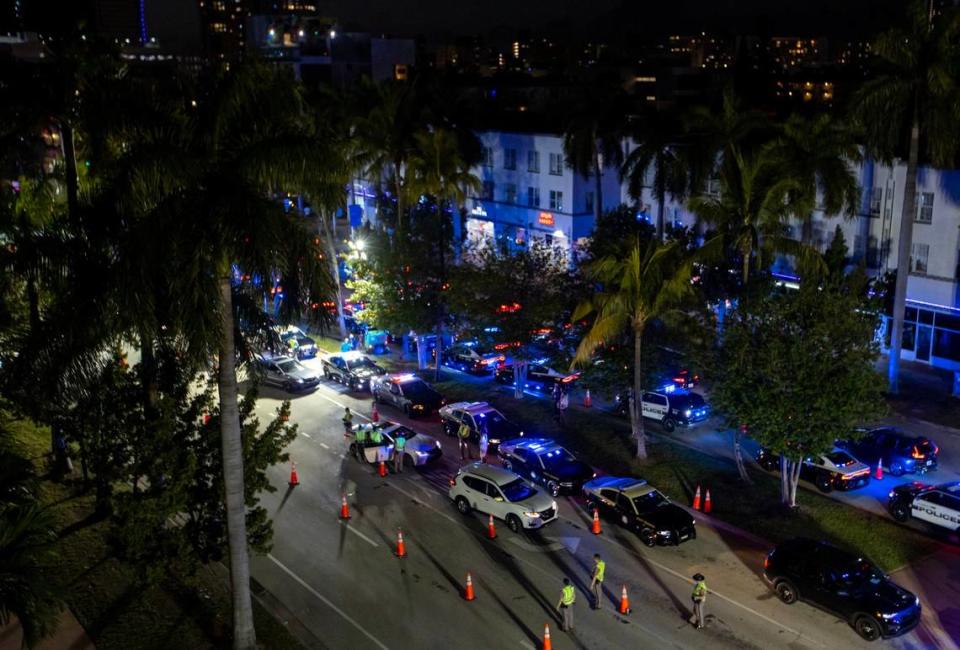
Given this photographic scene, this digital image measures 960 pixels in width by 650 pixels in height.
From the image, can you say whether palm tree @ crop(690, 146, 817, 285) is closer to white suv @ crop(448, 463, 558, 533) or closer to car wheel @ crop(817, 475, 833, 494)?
car wheel @ crop(817, 475, 833, 494)

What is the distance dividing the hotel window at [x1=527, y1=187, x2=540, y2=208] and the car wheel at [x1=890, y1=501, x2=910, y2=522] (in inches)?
1479

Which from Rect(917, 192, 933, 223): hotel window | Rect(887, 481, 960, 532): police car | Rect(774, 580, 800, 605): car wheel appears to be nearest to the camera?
Rect(774, 580, 800, 605): car wheel

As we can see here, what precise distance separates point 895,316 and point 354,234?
88.6ft

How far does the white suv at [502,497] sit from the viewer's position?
2592cm

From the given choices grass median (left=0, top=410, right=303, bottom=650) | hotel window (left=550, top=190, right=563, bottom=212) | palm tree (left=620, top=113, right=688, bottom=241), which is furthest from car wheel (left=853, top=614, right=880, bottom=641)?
hotel window (left=550, top=190, right=563, bottom=212)

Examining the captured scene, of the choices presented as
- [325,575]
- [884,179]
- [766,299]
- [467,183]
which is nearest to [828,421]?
[766,299]

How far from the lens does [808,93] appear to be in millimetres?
136250

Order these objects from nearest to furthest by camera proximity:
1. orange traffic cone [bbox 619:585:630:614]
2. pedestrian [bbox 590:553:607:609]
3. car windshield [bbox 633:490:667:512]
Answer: pedestrian [bbox 590:553:607:609]
orange traffic cone [bbox 619:585:630:614]
car windshield [bbox 633:490:667:512]

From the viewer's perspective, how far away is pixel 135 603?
69.6 ft

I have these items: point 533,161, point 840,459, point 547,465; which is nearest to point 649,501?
point 547,465

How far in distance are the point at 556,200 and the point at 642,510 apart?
1411 inches

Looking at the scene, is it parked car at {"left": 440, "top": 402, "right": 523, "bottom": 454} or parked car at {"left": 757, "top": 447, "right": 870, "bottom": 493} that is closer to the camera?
parked car at {"left": 757, "top": 447, "right": 870, "bottom": 493}

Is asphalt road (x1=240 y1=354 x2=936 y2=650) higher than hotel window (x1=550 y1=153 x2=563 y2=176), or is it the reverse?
hotel window (x1=550 y1=153 x2=563 y2=176)

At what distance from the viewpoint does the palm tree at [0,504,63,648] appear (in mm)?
11617
